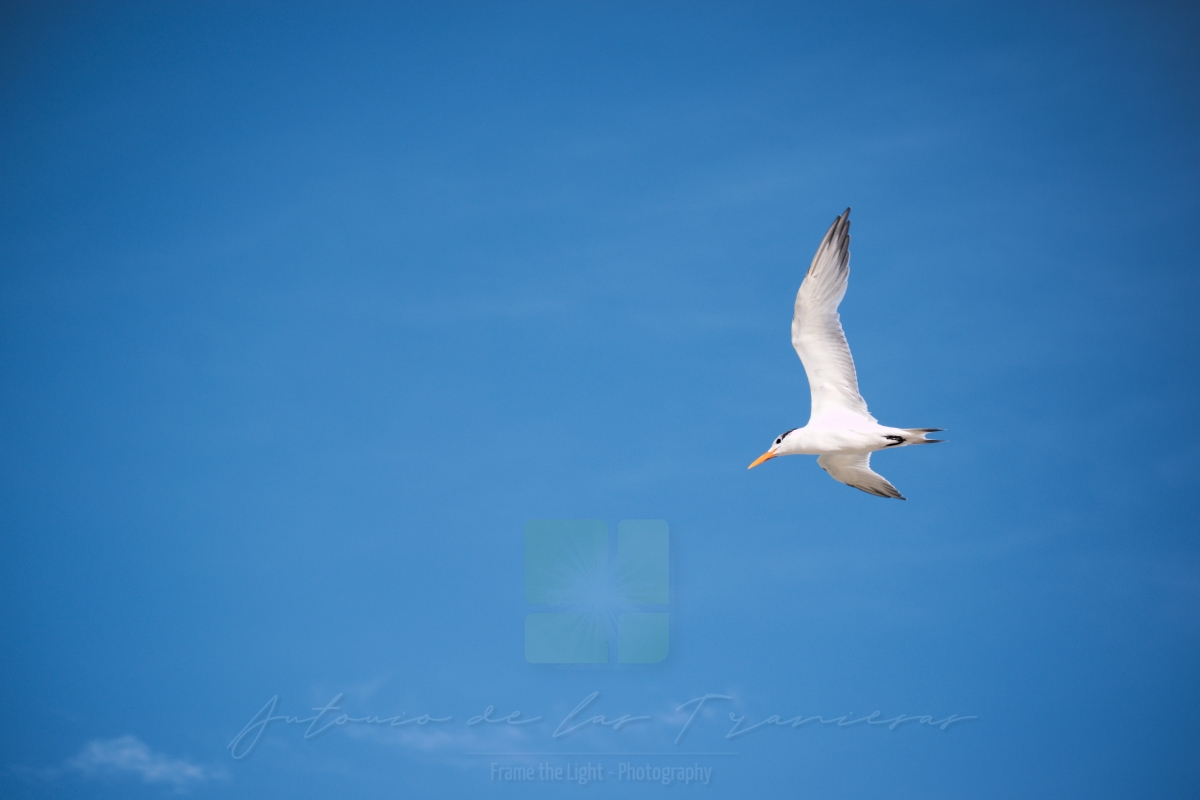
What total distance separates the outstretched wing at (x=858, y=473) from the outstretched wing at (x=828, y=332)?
47cm

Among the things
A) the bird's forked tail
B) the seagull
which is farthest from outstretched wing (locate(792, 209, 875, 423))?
the bird's forked tail

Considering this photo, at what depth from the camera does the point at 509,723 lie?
811 cm

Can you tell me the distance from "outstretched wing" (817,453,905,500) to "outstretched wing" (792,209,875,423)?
0.47 meters

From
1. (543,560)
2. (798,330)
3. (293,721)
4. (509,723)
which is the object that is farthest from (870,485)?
(293,721)

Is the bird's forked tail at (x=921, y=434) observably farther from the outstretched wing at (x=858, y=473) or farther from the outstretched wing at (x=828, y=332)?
the outstretched wing at (x=858, y=473)

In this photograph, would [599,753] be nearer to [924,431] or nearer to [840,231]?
[924,431]

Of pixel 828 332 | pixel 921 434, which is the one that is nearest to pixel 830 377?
pixel 828 332

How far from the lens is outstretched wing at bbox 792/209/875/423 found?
20.8 feet

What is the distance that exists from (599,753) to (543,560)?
1.55 m

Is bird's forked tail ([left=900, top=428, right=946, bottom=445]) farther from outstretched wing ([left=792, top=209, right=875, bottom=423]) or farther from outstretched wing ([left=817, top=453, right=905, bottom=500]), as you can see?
outstretched wing ([left=817, top=453, right=905, bottom=500])

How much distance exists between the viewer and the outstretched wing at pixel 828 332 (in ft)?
20.8

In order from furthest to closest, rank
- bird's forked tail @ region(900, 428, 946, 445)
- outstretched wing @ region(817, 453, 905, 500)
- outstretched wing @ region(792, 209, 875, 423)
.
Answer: outstretched wing @ region(817, 453, 905, 500) < outstretched wing @ region(792, 209, 875, 423) < bird's forked tail @ region(900, 428, 946, 445)

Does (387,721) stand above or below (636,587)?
below

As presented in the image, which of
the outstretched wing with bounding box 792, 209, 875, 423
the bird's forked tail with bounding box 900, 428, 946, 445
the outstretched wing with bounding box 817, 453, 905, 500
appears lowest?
the bird's forked tail with bounding box 900, 428, 946, 445
